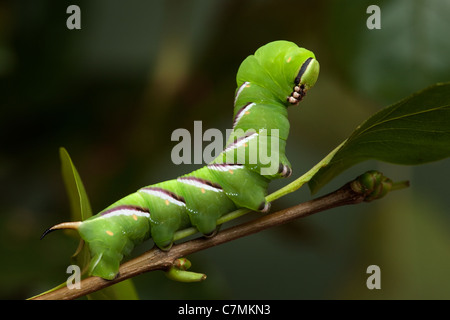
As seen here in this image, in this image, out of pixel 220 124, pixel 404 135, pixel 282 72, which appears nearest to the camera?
pixel 404 135

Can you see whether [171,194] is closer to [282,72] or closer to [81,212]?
[81,212]

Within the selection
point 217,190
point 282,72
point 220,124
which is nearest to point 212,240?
point 217,190

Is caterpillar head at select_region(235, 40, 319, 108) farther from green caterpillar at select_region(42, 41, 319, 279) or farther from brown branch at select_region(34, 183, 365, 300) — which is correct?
brown branch at select_region(34, 183, 365, 300)

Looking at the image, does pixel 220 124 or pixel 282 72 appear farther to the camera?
pixel 220 124

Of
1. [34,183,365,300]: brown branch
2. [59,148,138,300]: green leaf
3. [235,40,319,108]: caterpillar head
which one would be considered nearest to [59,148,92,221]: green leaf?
[59,148,138,300]: green leaf

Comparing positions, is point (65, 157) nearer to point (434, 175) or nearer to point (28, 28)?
point (28, 28)

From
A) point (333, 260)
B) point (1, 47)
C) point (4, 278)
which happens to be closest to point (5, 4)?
point (1, 47)
